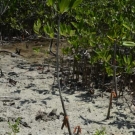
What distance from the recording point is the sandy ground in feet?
9.74

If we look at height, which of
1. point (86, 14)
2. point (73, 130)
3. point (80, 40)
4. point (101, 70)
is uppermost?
point (86, 14)

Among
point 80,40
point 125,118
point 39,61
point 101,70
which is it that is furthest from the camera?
point 39,61

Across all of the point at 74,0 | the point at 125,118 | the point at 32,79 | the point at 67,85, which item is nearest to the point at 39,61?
the point at 32,79

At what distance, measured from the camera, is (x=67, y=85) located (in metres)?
4.09

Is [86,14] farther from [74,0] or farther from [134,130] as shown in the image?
[74,0]

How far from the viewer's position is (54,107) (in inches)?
134

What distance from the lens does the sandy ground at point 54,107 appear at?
9.74 feet

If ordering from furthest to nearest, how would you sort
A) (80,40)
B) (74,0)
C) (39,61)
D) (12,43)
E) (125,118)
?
1. (12,43)
2. (39,61)
3. (80,40)
4. (125,118)
5. (74,0)

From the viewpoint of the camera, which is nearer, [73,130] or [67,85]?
[73,130]

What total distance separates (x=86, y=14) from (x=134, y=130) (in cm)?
153

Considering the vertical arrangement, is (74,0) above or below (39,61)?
above

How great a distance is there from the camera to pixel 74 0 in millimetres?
1928

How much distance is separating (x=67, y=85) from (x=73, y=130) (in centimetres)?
120

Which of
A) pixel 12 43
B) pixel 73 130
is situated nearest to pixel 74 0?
pixel 73 130
